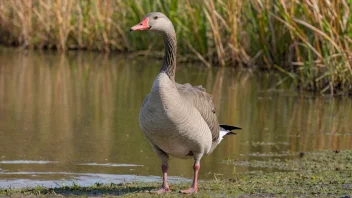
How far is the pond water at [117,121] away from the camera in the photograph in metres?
7.77

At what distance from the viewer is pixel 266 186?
650 centimetres

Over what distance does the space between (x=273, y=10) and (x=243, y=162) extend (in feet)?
24.3

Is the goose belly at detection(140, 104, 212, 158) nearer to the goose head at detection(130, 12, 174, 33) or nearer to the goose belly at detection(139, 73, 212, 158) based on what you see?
the goose belly at detection(139, 73, 212, 158)

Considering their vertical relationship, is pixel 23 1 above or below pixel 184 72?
above

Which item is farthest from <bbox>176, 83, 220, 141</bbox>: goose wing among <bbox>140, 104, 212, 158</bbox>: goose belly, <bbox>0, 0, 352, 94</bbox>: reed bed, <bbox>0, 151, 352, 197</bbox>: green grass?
<bbox>0, 0, 352, 94</bbox>: reed bed

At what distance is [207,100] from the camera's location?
22.1ft

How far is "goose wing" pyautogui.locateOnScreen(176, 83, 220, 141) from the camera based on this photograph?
6.39 meters

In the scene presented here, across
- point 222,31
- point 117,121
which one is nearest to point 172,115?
point 117,121

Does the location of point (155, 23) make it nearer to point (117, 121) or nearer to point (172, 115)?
point (172, 115)

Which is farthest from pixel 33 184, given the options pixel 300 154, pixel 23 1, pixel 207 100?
pixel 23 1

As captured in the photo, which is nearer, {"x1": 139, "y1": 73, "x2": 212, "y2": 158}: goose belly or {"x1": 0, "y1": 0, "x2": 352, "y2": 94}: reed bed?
{"x1": 139, "y1": 73, "x2": 212, "y2": 158}: goose belly

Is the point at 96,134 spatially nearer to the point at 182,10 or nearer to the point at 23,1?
the point at 182,10

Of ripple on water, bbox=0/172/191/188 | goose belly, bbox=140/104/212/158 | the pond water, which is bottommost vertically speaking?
ripple on water, bbox=0/172/191/188

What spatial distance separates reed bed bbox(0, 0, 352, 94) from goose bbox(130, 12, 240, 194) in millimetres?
5363
